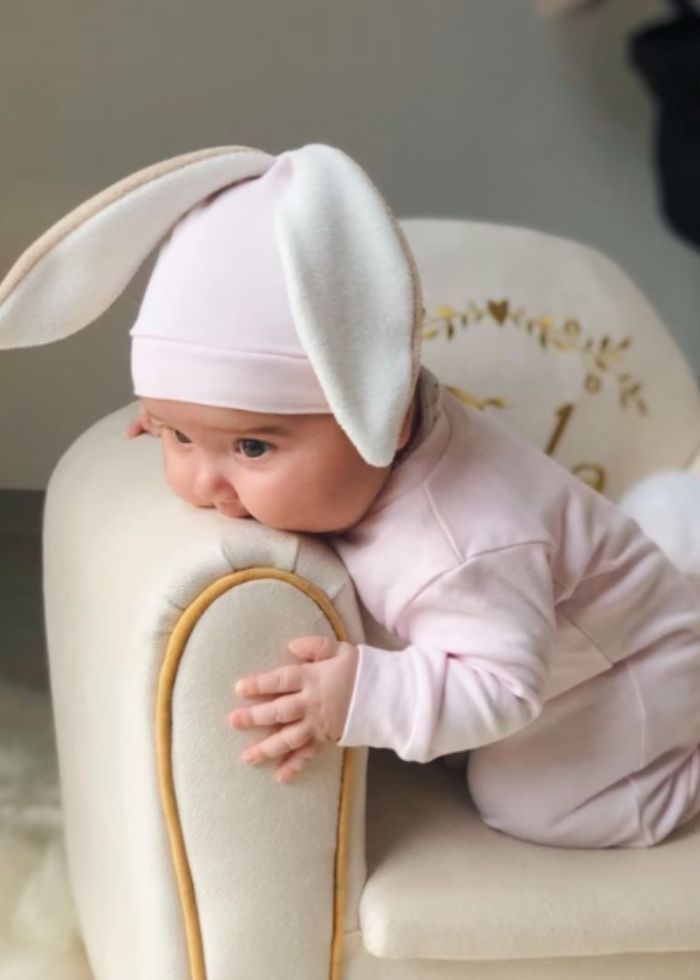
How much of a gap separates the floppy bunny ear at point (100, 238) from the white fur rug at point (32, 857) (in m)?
0.64

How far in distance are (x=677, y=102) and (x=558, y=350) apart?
0.47 m

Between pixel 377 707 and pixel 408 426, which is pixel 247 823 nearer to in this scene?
pixel 377 707

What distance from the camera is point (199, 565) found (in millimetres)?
705

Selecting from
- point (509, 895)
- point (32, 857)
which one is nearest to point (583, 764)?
point (509, 895)

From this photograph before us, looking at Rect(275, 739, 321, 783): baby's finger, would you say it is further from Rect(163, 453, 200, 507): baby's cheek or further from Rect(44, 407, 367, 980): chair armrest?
Rect(163, 453, 200, 507): baby's cheek

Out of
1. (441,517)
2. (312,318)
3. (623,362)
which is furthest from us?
(623,362)

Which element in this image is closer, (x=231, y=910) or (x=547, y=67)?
(x=231, y=910)

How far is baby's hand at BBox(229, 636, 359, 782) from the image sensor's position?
0.71 meters

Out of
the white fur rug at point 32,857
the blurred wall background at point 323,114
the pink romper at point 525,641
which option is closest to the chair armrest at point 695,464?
the pink romper at point 525,641

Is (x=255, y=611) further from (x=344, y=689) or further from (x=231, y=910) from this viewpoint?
(x=231, y=910)

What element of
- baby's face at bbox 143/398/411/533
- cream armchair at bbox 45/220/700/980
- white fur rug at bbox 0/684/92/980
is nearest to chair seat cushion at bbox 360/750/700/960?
cream armchair at bbox 45/220/700/980

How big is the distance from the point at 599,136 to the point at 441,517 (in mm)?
1133

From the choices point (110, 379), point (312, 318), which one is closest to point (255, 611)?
point (312, 318)

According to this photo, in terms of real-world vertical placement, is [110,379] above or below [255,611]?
below
